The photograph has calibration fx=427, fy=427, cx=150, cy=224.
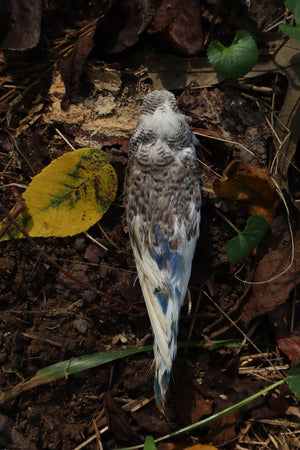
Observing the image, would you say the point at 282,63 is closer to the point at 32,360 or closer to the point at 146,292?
the point at 146,292

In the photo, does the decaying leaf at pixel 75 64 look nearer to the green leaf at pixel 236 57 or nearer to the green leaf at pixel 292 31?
the green leaf at pixel 236 57

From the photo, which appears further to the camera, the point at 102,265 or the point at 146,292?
the point at 102,265

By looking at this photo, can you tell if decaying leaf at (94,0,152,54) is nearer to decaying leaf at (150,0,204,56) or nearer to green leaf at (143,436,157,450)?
decaying leaf at (150,0,204,56)

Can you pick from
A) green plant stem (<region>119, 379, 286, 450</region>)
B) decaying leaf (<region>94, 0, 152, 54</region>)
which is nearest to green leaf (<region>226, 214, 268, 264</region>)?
green plant stem (<region>119, 379, 286, 450</region>)

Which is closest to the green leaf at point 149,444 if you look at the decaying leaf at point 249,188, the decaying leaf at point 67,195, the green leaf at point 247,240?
the green leaf at point 247,240

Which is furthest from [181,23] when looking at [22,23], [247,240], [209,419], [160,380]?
[209,419]

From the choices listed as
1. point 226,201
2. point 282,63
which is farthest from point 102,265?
point 282,63
